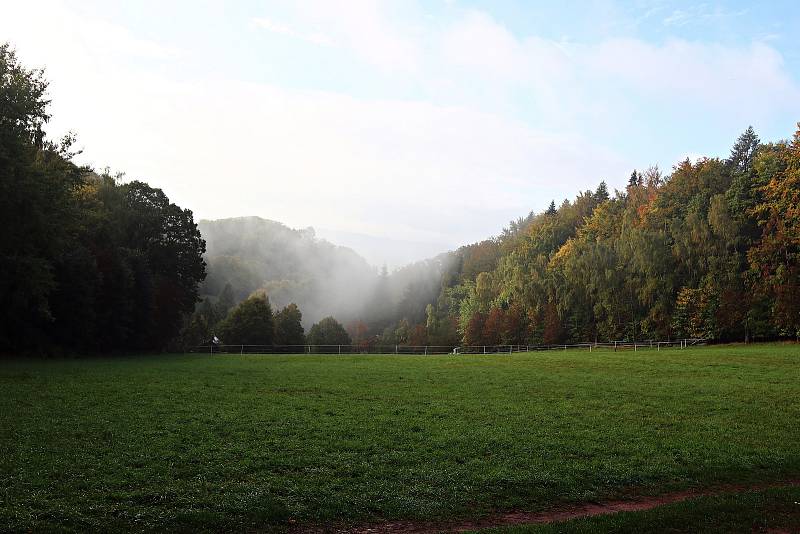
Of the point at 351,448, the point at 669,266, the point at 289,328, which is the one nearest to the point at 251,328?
the point at 289,328

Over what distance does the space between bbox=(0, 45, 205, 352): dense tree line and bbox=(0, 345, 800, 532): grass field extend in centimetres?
993

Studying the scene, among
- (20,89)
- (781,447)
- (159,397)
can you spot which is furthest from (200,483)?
(20,89)

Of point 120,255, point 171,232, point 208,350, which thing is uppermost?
point 171,232

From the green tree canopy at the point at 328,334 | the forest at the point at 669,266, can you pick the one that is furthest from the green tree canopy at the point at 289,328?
the forest at the point at 669,266

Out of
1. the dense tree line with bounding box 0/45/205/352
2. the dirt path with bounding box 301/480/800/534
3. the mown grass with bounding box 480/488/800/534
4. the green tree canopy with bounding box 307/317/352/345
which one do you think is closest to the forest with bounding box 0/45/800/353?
the dense tree line with bounding box 0/45/205/352

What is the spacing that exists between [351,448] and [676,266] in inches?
2535

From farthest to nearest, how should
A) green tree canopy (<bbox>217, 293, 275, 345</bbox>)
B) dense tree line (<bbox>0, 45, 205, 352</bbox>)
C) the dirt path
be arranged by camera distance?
1. green tree canopy (<bbox>217, 293, 275, 345</bbox>)
2. dense tree line (<bbox>0, 45, 205, 352</bbox>)
3. the dirt path

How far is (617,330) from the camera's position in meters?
73.8

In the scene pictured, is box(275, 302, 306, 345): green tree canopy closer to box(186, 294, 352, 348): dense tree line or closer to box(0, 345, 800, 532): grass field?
box(186, 294, 352, 348): dense tree line

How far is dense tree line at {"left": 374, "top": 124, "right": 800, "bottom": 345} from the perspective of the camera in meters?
57.2

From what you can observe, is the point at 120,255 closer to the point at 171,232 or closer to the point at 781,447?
the point at 171,232

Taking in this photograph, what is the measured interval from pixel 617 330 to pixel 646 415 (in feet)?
191

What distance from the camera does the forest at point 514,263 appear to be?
33469 millimetres

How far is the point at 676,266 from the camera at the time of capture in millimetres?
67812
